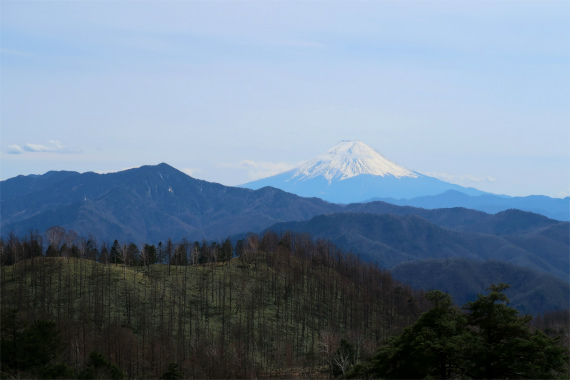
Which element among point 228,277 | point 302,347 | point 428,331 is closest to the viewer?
point 428,331

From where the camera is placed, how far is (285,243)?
161625mm

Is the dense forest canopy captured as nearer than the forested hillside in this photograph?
Yes

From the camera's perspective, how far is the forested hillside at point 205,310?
7681cm

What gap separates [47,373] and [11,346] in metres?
4.61

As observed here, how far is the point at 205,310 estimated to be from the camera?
106 m

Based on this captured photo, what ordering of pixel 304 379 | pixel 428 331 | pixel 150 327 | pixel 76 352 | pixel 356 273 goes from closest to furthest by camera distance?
pixel 428 331, pixel 304 379, pixel 76 352, pixel 150 327, pixel 356 273

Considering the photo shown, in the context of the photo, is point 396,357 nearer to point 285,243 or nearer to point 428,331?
point 428,331

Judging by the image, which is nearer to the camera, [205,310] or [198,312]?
[198,312]

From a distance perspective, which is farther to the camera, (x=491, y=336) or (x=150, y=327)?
(x=150, y=327)

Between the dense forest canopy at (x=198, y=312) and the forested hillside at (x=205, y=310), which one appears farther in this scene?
the forested hillside at (x=205, y=310)

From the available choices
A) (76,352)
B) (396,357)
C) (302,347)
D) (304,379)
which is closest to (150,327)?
(76,352)

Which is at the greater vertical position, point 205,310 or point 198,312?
point 205,310

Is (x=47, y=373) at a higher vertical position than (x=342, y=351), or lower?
higher

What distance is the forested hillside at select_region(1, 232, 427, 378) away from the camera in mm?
76812
